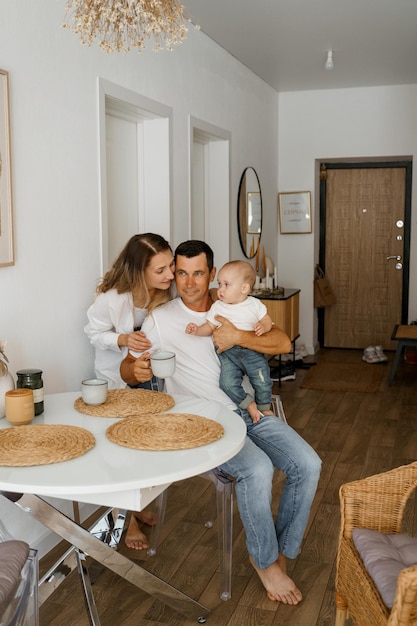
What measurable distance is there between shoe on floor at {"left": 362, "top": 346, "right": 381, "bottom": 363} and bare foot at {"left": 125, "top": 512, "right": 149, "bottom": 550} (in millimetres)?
4107

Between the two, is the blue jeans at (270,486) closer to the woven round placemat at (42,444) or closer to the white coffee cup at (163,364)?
the white coffee cup at (163,364)

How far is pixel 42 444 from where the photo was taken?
1.89 m

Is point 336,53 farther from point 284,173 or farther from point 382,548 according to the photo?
point 382,548

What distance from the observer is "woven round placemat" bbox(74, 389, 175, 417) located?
2.22m

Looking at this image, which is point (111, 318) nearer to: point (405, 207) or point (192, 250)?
point (192, 250)

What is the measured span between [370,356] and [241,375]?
164 inches

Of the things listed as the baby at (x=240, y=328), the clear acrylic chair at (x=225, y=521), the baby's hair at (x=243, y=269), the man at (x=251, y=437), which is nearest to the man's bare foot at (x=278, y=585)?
the man at (x=251, y=437)

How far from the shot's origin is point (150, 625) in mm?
2314

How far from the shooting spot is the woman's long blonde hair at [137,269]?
9.54ft

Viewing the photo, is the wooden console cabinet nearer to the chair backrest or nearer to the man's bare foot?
the man's bare foot

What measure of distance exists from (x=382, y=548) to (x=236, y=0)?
3.17 metres

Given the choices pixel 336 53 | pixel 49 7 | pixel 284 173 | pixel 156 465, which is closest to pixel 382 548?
pixel 156 465

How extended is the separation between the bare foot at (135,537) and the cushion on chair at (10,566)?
1.09 metres

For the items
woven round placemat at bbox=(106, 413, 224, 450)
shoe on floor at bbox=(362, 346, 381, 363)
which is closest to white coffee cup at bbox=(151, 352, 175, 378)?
woven round placemat at bbox=(106, 413, 224, 450)
